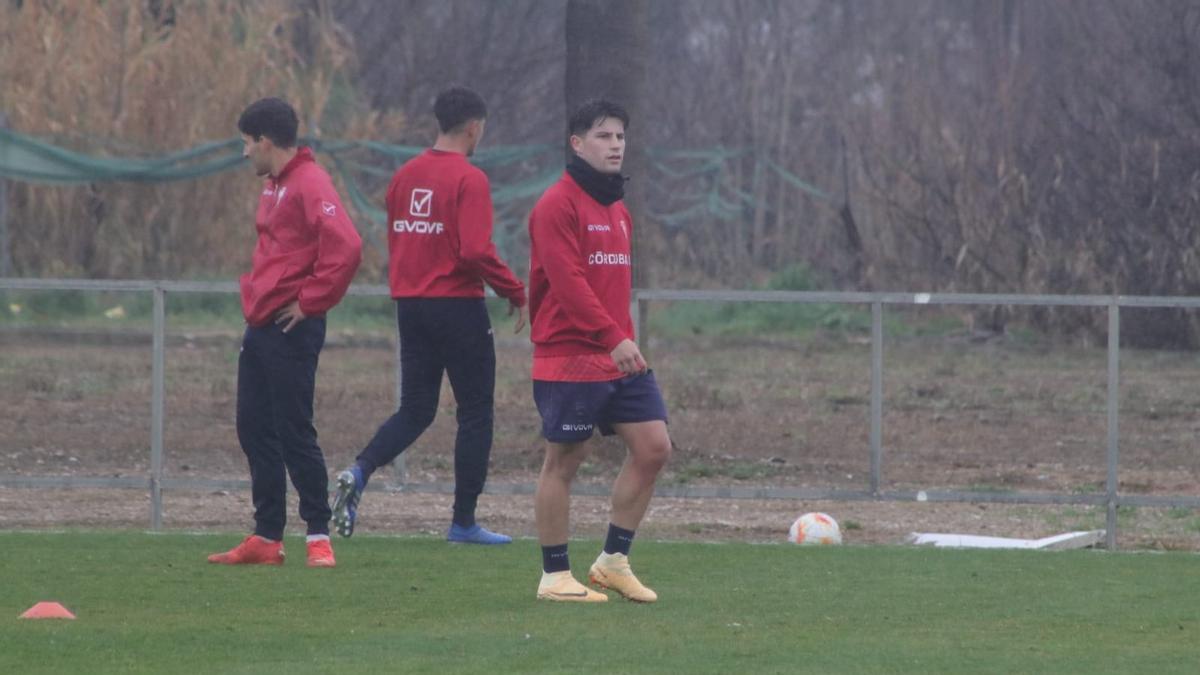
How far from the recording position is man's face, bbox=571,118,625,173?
22.8 ft

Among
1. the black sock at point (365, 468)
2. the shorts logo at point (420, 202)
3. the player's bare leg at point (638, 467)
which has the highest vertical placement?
the shorts logo at point (420, 202)

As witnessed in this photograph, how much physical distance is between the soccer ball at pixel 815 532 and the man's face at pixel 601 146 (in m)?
3.07

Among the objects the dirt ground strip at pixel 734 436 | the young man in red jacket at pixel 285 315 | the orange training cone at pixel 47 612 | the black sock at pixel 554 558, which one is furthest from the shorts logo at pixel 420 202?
the orange training cone at pixel 47 612

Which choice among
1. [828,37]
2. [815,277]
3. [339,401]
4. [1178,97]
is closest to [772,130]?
[828,37]

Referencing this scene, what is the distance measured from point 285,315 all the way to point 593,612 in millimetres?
1870

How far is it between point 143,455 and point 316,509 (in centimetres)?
450

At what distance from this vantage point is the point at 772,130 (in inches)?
1475

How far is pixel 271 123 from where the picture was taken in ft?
26.1

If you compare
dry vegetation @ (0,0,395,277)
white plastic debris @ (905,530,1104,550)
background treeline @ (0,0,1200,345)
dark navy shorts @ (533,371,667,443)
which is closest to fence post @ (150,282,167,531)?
dark navy shorts @ (533,371,667,443)

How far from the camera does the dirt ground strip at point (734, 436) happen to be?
11.0 m

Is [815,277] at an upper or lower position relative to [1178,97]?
lower

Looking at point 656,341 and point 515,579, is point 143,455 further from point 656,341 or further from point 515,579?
point 656,341

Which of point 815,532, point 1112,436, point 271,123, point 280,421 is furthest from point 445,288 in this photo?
point 1112,436

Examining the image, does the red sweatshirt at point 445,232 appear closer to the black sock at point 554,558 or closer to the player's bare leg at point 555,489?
the player's bare leg at point 555,489
